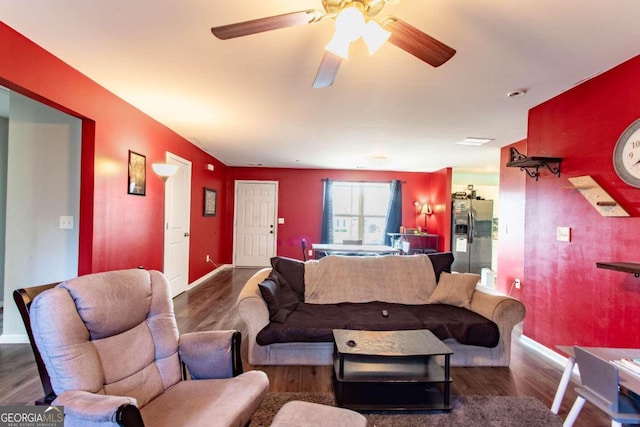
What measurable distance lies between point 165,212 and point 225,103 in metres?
1.89

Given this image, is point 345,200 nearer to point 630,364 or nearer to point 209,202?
point 209,202

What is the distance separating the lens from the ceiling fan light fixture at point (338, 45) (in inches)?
57.6

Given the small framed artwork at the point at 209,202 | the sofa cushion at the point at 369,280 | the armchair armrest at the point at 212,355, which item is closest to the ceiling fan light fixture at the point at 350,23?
the armchair armrest at the point at 212,355

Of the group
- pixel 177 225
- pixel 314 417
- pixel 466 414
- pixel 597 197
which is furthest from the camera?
pixel 177 225

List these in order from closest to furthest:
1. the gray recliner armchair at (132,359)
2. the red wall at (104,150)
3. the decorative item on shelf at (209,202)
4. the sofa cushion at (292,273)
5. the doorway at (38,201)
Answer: the gray recliner armchair at (132,359) → the red wall at (104,150) → the doorway at (38,201) → the sofa cushion at (292,273) → the decorative item on shelf at (209,202)

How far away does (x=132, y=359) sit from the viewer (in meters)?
1.56

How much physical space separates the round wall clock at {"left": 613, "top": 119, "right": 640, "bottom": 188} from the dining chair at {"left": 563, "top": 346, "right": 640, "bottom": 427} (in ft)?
4.66

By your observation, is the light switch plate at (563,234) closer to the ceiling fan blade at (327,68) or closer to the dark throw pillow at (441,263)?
the dark throw pillow at (441,263)

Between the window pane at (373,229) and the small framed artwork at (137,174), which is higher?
the small framed artwork at (137,174)

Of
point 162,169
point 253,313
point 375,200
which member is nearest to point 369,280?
point 253,313

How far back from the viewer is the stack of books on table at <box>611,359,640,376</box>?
4.63ft

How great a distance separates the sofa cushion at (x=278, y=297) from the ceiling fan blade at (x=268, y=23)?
1857mm

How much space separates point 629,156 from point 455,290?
1663 millimetres

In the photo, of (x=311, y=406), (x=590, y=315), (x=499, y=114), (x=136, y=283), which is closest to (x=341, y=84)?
(x=499, y=114)
